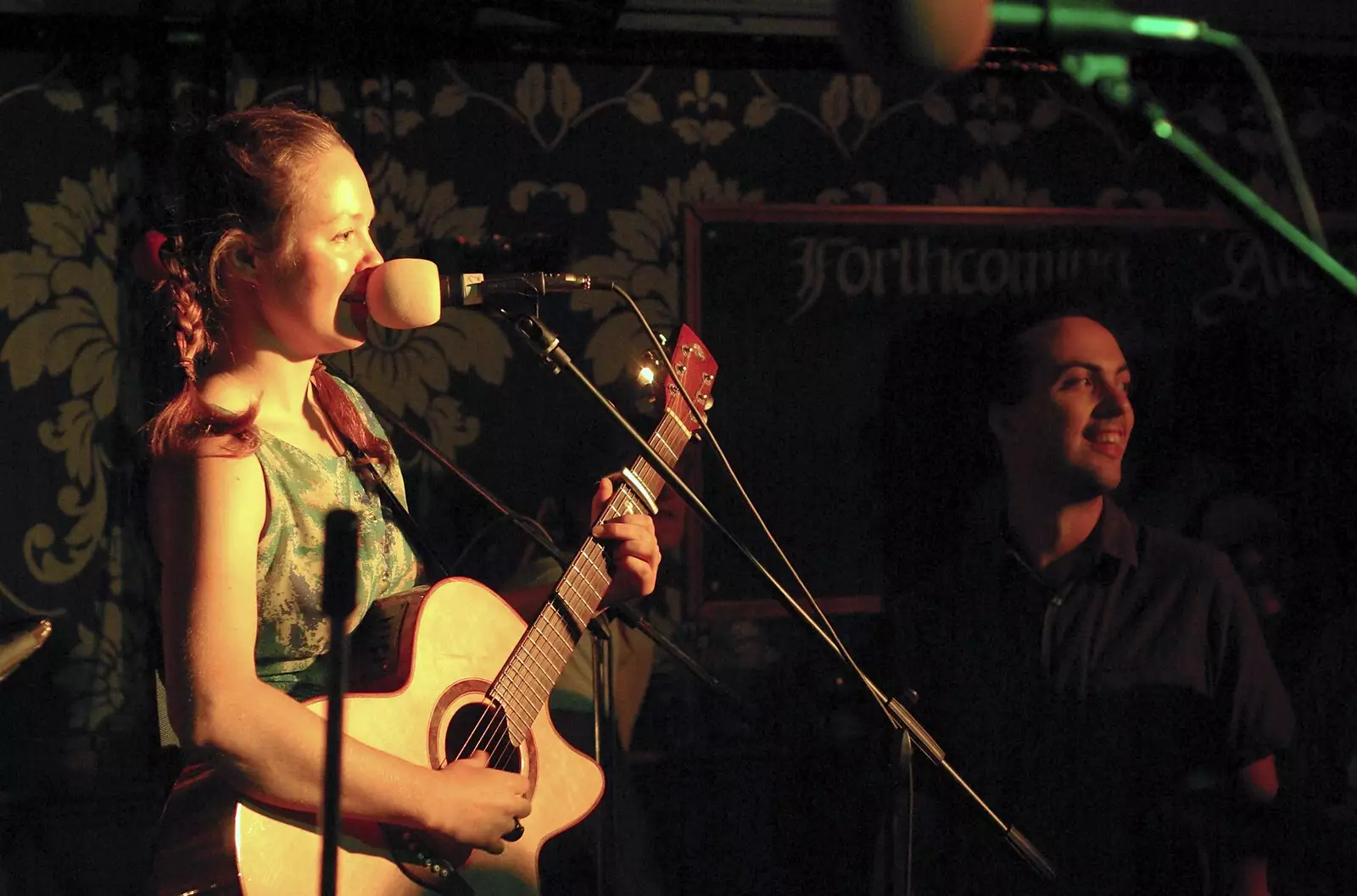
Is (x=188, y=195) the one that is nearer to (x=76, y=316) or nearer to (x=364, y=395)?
(x=364, y=395)

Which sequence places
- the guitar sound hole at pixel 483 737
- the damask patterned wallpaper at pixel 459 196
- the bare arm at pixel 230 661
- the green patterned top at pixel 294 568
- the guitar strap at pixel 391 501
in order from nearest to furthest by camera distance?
1. the bare arm at pixel 230 661
2. the green patterned top at pixel 294 568
3. the guitar sound hole at pixel 483 737
4. the guitar strap at pixel 391 501
5. the damask patterned wallpaper at pixel 459 196

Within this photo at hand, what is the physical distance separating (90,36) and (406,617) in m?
1.50

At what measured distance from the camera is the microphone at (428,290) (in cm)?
167

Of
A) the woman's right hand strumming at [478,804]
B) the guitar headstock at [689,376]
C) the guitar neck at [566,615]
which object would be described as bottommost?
the woman's right hand strumming at [478,804]

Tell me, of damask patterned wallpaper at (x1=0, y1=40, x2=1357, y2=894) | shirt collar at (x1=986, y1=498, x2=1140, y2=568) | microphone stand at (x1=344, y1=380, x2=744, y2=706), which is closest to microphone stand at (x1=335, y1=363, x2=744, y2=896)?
microphone stand at (x1=344, y1=380, x2=744, y2=706)

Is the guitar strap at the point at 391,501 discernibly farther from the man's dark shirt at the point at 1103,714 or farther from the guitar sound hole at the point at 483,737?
the man's dark shirt at the point at 1103,714

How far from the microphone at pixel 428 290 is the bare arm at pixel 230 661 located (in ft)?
1.05

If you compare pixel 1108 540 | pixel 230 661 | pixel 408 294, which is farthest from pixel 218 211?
pixel 1108 540

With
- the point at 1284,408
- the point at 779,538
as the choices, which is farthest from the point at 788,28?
the point at 1284,408

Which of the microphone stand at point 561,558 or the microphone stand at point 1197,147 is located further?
the microphone stand at point 561,558

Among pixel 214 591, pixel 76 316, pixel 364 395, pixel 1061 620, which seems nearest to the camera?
pixel 214 591

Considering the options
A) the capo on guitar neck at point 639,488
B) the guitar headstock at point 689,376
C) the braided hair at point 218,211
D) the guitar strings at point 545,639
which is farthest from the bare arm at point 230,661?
the guitar headstock at point 689,376

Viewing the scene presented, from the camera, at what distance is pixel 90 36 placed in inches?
98.0

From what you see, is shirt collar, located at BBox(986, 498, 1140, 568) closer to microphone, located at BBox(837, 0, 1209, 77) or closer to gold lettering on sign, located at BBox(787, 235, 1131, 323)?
gold lettering on sign, located at BBox(787, 235, 1131, 323)
